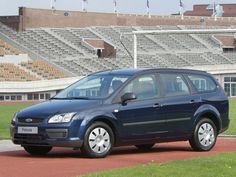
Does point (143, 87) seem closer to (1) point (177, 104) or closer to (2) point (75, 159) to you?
(1) point (177, 104)

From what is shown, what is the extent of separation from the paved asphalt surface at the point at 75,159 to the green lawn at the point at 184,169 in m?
0.78

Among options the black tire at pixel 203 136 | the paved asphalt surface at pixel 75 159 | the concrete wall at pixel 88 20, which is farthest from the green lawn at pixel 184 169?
the concrete wall at pixel 88 20

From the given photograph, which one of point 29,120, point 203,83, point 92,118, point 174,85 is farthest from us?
point 203,83

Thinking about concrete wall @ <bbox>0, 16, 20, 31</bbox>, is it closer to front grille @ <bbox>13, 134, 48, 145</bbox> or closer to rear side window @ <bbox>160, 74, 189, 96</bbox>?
rear side window @ <bbox>160, 74, 189, 96</bbox>

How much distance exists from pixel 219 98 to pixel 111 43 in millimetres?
55630

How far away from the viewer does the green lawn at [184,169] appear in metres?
9.84

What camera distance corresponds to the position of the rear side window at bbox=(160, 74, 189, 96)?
14.5 metres

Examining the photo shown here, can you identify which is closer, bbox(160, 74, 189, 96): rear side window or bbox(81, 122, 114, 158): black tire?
bbox(81, 122, 114, 158): black tire

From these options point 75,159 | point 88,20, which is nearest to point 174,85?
point 75,159

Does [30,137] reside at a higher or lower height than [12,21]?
lower

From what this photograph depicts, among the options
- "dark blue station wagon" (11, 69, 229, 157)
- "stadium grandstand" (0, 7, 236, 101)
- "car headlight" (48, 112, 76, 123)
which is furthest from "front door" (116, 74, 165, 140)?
"stadium grandstand" (0, 7, 236, 101)

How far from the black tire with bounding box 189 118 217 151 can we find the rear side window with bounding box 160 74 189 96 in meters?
0.74

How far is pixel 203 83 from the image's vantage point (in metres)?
15.6

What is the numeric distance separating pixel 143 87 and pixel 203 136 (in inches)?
67.8
